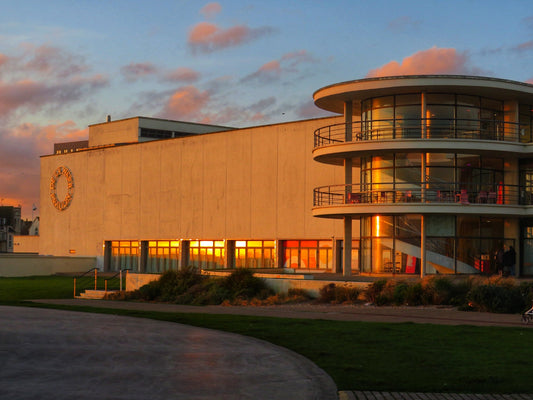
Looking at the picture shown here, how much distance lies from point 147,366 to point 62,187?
226 ft

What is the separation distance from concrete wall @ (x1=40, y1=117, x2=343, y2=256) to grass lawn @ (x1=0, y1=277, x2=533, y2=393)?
33.9m

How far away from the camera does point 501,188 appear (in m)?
39.5

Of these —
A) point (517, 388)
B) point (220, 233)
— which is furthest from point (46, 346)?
point (220, 233)

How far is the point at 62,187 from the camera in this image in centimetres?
7975

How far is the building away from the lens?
37.9 m

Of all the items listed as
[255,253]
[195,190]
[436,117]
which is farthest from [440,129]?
[195,190]

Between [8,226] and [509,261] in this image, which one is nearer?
[509,261]

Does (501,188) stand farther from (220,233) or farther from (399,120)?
(220,233)

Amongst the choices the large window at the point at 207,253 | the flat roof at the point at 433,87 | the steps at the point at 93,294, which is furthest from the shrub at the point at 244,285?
the large window at the point at 207,253

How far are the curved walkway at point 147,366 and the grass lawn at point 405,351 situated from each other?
0.70 metres

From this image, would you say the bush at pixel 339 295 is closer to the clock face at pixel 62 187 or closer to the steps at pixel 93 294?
the steps at pixel 93 294

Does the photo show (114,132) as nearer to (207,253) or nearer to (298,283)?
(207,253)

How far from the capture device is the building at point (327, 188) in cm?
3794

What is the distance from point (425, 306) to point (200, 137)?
38574 millimetres
